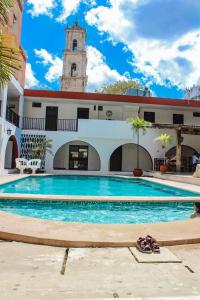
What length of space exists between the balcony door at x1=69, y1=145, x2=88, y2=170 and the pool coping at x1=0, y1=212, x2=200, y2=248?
57.0ft

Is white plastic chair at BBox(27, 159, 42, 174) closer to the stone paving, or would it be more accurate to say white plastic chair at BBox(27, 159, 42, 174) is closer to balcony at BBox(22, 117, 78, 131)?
balcony at BBox(22, 117, 78, 131)

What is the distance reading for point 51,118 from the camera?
839 inches

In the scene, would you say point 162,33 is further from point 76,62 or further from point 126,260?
point 76,62

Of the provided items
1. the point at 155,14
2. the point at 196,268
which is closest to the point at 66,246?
the point at 196,268

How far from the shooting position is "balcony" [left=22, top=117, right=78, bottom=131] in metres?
20.9

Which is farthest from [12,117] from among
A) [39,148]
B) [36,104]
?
[36,104]

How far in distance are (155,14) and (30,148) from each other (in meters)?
12.4

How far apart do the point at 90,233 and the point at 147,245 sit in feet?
2.85

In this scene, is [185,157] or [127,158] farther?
[127,158]

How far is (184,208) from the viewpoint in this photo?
24.7 feet

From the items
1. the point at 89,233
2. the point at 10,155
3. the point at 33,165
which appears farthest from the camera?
the point at 10,155

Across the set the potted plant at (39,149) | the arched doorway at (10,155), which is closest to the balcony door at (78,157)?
the potted plant at (39,149)

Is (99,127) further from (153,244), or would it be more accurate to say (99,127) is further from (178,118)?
(153,244)

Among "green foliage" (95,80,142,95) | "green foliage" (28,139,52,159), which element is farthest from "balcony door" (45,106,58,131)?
"green foliage" (95,80,142,95)
